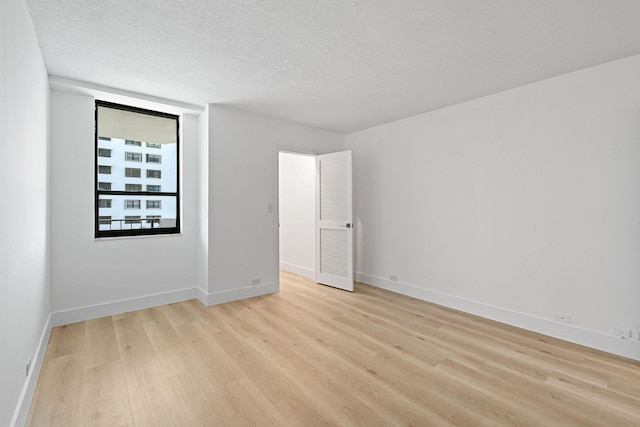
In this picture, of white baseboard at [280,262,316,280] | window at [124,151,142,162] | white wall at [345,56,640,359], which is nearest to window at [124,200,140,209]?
window at [124,151,142,162]

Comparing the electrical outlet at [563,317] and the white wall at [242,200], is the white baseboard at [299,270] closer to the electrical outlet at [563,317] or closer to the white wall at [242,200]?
the white wall at [242,200]

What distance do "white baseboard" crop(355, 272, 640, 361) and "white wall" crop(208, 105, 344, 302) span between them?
82.5 inches

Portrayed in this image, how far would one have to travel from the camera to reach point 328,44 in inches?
92.8

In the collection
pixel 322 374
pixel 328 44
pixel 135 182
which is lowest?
pixel 322 374

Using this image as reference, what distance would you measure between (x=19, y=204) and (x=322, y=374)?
231cm

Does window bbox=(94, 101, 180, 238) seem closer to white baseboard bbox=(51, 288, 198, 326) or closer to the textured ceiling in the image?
the textured ceiling

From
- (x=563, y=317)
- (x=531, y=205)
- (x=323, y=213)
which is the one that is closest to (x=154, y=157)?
(x=323, y=213)

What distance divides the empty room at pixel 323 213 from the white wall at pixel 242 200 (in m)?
0.03

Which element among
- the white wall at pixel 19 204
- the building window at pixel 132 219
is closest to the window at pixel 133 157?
the building window at pixel 132 219

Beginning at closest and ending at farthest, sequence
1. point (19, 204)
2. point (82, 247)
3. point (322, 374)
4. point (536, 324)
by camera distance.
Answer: point (19, 204) < point (322, 374) < point (536, 324) < point (82, 247)

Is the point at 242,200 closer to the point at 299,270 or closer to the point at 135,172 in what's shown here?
the point at 135,172

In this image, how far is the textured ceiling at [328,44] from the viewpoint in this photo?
1944 mm

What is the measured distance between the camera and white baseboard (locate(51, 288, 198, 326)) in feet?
10.5

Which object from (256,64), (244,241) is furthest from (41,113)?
(244,241)
